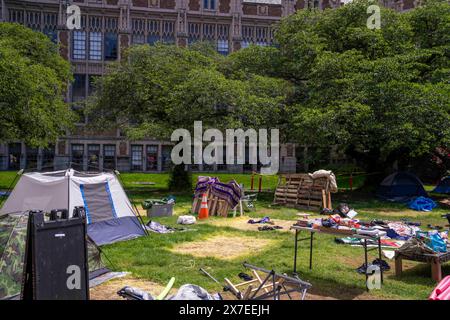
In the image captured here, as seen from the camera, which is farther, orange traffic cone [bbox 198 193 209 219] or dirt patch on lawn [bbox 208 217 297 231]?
orange traffic cone [bbox 198 193 209 219]

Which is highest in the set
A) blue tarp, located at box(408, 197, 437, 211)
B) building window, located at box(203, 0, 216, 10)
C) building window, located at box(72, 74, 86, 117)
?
building window, located at box(203, 0, 216, 10)

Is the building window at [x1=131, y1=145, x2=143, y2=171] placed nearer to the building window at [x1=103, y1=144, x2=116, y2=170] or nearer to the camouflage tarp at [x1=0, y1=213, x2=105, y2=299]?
the building window at [x1=103, y1=144, x2=116, y2=170]

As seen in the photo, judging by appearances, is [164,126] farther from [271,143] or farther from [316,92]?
[316,92]

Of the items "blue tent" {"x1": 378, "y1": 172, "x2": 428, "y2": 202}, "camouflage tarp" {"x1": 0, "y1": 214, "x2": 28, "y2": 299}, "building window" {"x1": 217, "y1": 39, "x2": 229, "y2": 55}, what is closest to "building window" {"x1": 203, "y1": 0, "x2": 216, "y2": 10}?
"building window" {"x1": 217, "y1": 39, "x2": 229, "y2": 55}

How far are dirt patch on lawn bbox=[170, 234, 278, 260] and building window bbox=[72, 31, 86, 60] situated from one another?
3584 cm

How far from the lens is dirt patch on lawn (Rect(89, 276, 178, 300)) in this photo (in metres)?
6.48

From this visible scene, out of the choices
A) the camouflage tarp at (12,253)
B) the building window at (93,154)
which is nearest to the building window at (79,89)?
the building window at (93,154)

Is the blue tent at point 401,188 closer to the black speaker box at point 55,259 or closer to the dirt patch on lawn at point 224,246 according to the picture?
the dirt patch on lawn at point 224,246

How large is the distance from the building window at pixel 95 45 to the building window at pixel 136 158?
9.57 meters

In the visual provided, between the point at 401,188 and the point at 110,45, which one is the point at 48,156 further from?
the point at 401,188

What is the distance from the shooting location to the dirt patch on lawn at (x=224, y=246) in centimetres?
934

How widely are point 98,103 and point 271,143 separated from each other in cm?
1014

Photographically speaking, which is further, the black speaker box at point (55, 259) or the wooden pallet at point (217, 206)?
the wooden pallet at point (217, 206)

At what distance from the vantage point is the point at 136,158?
4259cm
